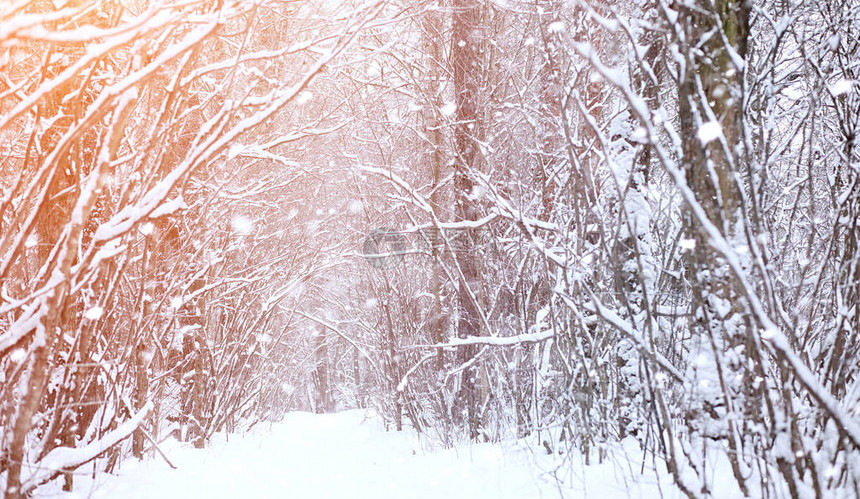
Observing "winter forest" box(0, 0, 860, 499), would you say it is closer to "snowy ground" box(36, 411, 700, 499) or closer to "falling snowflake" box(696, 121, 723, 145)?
"falling snowflake" box(696, 121, 723, 145)

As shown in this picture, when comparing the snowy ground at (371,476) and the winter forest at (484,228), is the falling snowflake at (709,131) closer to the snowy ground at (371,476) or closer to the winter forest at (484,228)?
the winter forest at (484,228)

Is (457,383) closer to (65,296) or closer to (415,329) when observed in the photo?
(415,329)

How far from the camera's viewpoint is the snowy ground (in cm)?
255

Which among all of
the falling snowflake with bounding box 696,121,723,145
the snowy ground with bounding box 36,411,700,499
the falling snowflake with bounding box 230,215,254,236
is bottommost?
the snowy ground with bounding box 36,411,700,499

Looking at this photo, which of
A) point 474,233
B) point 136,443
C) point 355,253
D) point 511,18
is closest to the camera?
point 136,443

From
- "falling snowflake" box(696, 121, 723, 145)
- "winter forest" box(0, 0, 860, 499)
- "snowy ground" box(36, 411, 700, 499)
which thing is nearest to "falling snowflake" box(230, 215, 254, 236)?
"winter forest" box(0, 0, 860, 499)

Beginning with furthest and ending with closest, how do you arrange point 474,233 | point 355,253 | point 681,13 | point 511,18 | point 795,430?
point 355,253 → point 511,18 → point 474,233 → point 681,13 → point 795,430

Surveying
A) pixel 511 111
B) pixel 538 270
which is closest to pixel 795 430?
pixel 538 270

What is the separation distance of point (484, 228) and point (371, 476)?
2375mm

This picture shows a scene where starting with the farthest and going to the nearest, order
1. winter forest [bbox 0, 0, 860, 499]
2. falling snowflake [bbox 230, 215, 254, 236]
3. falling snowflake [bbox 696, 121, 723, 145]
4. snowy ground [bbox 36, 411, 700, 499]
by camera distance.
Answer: falling snowflake [bbox 230, 215, 254, 236]
snowy ground [bbox 36, 411, 700, 499]
winter forest [bbox 0, 0, 860, 499]
falling snowflake [bbox 696, 121, 723, 145]

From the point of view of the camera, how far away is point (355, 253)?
23.5 feet

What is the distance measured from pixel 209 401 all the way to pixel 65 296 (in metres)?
4.49

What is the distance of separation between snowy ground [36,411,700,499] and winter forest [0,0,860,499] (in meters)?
0.17

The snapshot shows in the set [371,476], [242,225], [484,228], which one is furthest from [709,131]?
→ [242,225]
